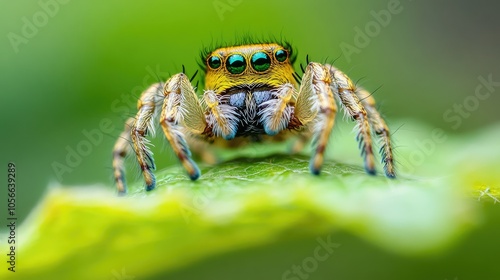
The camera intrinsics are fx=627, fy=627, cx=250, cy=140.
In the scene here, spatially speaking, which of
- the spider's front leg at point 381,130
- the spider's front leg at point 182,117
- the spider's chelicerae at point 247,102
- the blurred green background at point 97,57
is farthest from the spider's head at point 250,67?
the blurred green background at point 97,57

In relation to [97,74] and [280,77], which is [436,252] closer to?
[280,77]

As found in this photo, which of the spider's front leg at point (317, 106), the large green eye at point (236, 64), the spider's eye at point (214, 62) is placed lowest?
the spider's front leg at point (317, 106)

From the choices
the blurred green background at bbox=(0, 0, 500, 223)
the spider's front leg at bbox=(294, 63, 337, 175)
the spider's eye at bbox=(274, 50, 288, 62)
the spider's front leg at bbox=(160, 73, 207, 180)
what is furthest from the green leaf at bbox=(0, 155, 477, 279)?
the blurred green background at bbox=(0, 0, 500, 223)

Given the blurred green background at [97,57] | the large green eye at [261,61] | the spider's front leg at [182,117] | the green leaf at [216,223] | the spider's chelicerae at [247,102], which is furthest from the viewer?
the blurred green background at [97,57]

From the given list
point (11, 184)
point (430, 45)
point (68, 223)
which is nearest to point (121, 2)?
point (11, 184)

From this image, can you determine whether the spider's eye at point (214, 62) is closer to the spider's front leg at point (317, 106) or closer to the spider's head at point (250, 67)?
the spider's head at point (250, 67)

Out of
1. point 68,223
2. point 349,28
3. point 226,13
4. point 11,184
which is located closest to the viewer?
point 68,223

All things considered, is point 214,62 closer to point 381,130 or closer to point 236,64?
point 236,64
